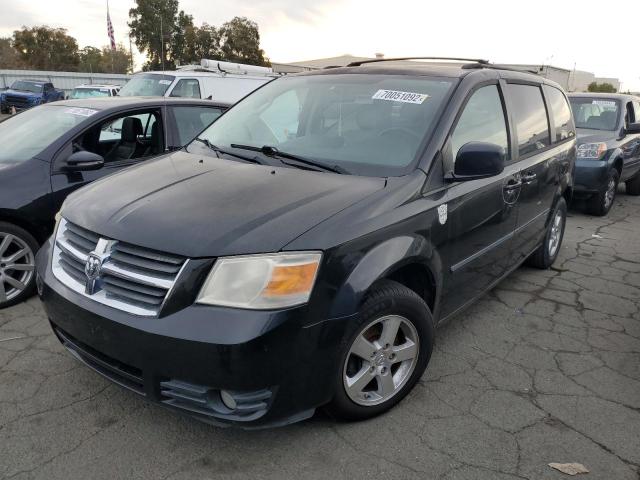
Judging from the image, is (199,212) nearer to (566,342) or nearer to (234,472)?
(234,472)

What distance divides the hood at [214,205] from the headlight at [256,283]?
0.16 feet

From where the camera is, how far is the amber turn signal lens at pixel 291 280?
2.09 metres

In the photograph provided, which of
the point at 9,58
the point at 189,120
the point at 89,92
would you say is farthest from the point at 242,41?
the point at 189,120

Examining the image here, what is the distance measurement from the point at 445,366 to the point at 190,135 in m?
3.25

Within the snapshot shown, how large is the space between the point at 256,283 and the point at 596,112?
8.27m

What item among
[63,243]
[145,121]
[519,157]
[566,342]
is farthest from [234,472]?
[145,121]

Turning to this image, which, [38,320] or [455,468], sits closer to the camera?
[455,468]

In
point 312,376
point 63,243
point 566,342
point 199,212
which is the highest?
point 199,212

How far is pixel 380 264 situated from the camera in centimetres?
238

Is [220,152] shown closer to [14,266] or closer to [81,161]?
[81,161]

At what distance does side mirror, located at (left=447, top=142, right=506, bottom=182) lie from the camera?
8.99 feet

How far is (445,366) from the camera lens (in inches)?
127

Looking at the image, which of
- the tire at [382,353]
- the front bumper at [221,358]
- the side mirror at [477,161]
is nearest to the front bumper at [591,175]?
the side mirror at [477,161]

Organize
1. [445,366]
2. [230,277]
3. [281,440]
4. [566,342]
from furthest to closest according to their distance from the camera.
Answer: [566,342], [445,366], [281,440], [230,277]
